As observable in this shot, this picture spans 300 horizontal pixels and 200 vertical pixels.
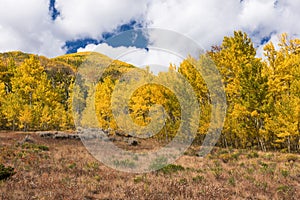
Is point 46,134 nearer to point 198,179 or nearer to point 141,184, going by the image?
point 141,184

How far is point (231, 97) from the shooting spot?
2644 cm

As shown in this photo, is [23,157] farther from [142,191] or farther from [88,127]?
[88,127]

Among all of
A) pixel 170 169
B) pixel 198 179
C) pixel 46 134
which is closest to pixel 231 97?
pixel 170 169

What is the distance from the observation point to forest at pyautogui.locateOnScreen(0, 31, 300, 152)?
21.3m

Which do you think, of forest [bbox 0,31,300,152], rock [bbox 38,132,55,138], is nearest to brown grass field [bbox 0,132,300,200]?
forest [bbox 0,31,300,152]

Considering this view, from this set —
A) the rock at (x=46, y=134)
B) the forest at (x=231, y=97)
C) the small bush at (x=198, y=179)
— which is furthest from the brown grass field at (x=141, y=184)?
the rock at (x=46, y=134)

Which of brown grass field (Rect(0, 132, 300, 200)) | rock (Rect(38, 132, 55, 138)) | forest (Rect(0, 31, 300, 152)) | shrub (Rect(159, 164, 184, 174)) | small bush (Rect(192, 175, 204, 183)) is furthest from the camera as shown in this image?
rock (Rect(38, 132, 55, 138))

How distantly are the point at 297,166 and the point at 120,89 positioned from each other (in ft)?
86.2

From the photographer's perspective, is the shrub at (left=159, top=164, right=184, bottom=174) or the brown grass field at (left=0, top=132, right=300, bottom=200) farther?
the shrub at (left=159, top=164, right=184, bottom=174)

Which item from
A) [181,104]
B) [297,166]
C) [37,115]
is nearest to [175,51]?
[297,166]

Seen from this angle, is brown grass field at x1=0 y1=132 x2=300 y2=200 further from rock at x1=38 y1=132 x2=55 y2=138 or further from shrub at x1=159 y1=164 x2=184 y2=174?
rock at x1=38 y1=132 x2=55 y2=138

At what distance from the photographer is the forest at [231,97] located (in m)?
21.3

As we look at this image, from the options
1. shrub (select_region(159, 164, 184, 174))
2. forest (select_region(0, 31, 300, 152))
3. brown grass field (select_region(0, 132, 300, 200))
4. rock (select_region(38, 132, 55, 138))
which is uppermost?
forest (select_region(0, 31, 300, 152))

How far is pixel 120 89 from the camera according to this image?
36625mm
